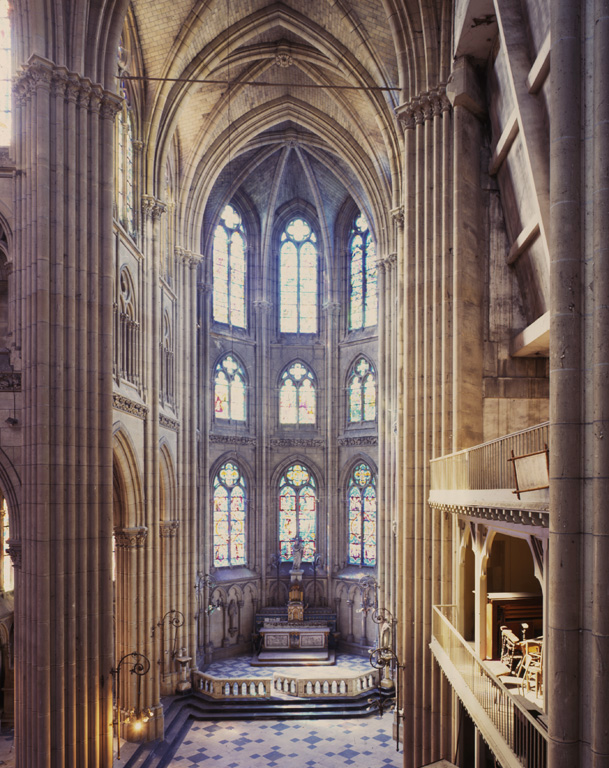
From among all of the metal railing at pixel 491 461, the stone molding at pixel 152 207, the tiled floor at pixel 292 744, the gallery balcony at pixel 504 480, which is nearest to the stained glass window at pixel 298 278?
the stone molding at pixel 152 207

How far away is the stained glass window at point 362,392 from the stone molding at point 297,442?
1.89m

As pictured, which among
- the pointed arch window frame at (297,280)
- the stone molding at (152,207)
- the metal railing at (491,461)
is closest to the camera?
the metal railing at (491,461)

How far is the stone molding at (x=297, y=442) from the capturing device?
1423 inches

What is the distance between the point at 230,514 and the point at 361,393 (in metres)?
8.66

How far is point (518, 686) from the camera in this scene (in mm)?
11984

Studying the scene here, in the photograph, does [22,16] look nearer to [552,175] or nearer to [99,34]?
[99,34]

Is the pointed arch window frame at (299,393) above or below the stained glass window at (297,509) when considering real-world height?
above

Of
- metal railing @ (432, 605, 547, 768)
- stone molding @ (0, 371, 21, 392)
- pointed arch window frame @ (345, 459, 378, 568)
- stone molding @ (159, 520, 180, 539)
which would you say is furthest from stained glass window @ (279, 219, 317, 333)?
metal railing @ (432, 605, 547, 768)

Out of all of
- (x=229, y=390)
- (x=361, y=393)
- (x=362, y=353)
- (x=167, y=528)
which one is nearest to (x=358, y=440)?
(x=361, y=393)

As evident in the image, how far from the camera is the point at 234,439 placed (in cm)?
3506

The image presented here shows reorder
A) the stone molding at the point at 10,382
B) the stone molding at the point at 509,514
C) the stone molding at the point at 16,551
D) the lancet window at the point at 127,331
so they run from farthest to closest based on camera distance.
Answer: the lancet window at the point at 127,331 → the stone molding at the point at 10,382 → the stone molding at the point at 16,551 → the stone molding at the point at 509,514

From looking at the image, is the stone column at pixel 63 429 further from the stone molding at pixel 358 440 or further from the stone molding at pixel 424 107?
the stone molding at pixel 358 440

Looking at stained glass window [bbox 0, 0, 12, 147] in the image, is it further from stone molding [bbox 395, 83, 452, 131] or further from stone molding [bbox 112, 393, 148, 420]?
stone molding [bbox 395, 83, 452, 131]

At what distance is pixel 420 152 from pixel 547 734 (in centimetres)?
1380
